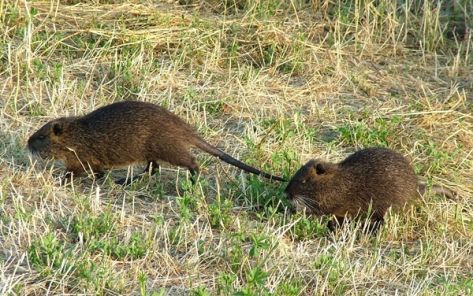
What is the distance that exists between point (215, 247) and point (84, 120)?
5.81 feet

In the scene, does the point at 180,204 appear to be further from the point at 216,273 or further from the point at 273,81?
the point at 273,81

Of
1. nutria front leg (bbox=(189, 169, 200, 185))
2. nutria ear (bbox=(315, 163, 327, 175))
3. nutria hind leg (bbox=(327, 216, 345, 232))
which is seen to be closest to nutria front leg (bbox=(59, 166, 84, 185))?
nutria front leg (bbox=(189, 169, 200, 185))

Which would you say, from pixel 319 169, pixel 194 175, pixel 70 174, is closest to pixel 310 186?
pixel 319 169

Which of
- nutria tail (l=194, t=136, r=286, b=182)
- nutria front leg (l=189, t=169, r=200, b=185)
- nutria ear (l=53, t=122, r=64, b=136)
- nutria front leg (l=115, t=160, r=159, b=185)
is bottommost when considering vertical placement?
nutria front leg (l=115, t=160, r=159, b=185)

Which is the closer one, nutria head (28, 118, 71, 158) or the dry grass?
the dry grass

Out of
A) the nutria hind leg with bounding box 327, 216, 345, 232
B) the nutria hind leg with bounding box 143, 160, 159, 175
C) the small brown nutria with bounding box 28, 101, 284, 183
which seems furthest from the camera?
the nutria hind leg with bounding box 143, 160, 159, 175

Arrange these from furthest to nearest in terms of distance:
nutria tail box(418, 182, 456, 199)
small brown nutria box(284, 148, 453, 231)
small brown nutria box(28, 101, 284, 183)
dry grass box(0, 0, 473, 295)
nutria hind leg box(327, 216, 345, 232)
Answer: nutria tail box(418, 182, 456, 199), small brown nutria box(28, 101, 284, 183), small brown nutria box(284, 148, 453, 231), nutria hind leg box(327, 216, 345, 232), dry grass box(0, 0, 473, 295)

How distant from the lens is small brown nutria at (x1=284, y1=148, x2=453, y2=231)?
713 cm

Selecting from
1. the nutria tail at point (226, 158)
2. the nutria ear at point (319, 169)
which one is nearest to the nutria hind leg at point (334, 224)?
the nutria ear at point (319, 169)

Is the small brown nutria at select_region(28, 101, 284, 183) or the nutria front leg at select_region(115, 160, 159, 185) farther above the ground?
the small brown nutria at select_region(28, 101, 284, 183)

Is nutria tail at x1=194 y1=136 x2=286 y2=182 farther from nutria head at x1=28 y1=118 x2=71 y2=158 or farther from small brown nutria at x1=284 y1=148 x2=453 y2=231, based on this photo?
nutria head at x1=28 y1=118 x2=71 y2=158

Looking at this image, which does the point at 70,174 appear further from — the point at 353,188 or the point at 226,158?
the point at 353,188

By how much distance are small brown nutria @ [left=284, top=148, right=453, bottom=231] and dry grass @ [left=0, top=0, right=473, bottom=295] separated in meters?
0.14

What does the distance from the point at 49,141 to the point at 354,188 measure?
7.45ft
